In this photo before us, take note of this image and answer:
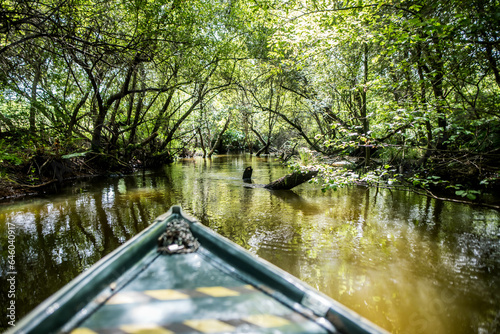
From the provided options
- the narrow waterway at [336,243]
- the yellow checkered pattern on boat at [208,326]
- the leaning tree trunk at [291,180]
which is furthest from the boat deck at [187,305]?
the leaning tree trunk at [291,180]

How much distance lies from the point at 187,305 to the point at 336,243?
118 inches

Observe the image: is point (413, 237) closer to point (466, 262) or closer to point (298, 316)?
point (466, 262)

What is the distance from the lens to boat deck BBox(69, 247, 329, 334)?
4.55 feet

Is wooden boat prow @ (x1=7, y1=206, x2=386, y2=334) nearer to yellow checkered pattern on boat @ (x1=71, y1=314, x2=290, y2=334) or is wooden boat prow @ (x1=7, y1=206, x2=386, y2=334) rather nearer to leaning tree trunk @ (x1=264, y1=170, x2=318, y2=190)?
yellow checkered pattern on boat @ (x1=71, y1=314, x2=290, y2=334)

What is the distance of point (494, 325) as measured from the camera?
2.20 m

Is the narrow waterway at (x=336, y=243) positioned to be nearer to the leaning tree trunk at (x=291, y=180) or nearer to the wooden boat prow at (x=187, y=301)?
the leaning tree trunk at (x=291, y=180)

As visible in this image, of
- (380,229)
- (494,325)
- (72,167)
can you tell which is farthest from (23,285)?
(72,167)

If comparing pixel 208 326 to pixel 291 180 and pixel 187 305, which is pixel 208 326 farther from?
pixel 291 180

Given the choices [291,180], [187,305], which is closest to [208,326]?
[187,305]

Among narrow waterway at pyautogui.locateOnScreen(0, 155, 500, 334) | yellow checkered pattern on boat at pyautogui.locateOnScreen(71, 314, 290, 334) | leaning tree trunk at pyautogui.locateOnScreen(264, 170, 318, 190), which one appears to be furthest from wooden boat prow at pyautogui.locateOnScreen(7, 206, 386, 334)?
leaning tree trunk at pyautogui.locateOnScreen(264, 170, 318, 190)

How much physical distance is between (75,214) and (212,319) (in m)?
5.44

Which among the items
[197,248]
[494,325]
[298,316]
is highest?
[197,248]

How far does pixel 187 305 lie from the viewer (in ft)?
5.13

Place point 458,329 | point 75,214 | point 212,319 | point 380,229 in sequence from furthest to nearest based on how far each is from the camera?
1. point 75,214
2. point 380,229
3. point 458,329
4. point 212,319
